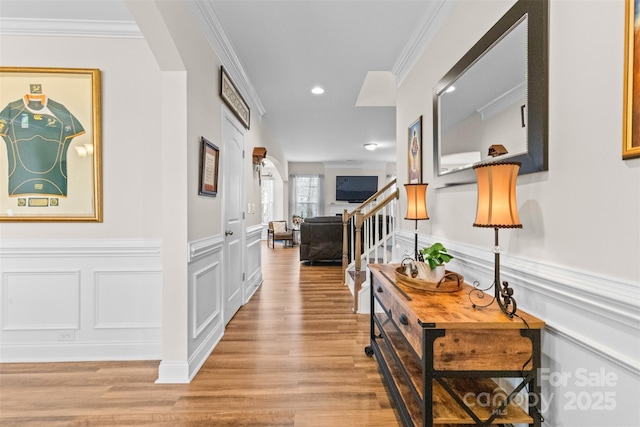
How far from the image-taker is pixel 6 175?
2.10 metres

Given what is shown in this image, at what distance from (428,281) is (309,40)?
Result: 2.19 m

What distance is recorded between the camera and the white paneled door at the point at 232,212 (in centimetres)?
279

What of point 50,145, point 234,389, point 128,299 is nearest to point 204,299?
point 128,299

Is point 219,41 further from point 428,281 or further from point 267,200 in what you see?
point 267,200

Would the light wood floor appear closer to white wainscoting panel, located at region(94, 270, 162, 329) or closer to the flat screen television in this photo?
white wainscoting panel, located at region(94, 270, 162, 329)

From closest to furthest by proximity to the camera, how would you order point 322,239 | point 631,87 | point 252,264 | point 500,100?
point 631,87 → point 500,100 → point 252,264 → point 322,239

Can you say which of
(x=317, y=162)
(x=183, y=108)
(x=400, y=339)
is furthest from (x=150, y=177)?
(x=317, y=162)

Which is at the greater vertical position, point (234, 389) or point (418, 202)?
point (418, 202)

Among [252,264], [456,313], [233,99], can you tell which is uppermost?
[233,99]

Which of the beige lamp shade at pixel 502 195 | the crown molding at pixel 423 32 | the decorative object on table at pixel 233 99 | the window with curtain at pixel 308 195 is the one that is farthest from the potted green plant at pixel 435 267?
the window with curtain at pixel 308 195

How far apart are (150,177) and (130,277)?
790 millimetres

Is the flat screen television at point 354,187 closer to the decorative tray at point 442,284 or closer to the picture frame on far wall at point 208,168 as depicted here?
the picture frame on far wall at point 208,168

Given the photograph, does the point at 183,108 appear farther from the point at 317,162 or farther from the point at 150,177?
the point at 317,162

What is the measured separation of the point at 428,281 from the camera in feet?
4.92
